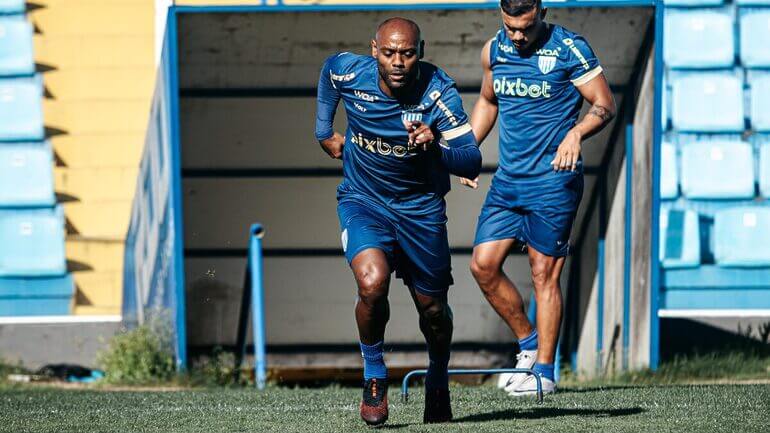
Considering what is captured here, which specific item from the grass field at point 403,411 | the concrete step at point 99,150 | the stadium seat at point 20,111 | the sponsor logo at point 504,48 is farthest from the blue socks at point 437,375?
the stadium seat at point 20,111

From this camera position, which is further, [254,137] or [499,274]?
[254,137]

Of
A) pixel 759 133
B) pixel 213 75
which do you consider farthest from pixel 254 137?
pixel 759 133

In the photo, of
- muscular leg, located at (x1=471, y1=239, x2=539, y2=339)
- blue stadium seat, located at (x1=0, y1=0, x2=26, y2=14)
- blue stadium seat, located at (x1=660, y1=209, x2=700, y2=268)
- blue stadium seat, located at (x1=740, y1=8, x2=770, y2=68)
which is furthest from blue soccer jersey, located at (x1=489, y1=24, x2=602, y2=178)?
blue stadium seat, located at (x1=0, y1=0, x2=26, y2=14)

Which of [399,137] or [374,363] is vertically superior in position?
[399,137]

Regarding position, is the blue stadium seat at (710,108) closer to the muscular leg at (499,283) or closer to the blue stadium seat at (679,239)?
the blue stadium seat at (679,239)

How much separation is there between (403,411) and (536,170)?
173 cm

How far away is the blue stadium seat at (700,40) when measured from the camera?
44.2ft

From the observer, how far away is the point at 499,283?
7672 millimetres

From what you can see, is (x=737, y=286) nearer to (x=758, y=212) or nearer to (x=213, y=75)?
(x=758, y=212)

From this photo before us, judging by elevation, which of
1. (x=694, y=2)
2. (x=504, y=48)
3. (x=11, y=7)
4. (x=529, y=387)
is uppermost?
(x=11, y=7)

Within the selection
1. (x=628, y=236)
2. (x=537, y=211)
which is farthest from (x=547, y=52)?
(x=628, y=236)

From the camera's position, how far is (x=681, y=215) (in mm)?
12945

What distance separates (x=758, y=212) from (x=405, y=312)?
357 centimetres

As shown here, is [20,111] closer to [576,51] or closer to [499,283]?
[499,283]
